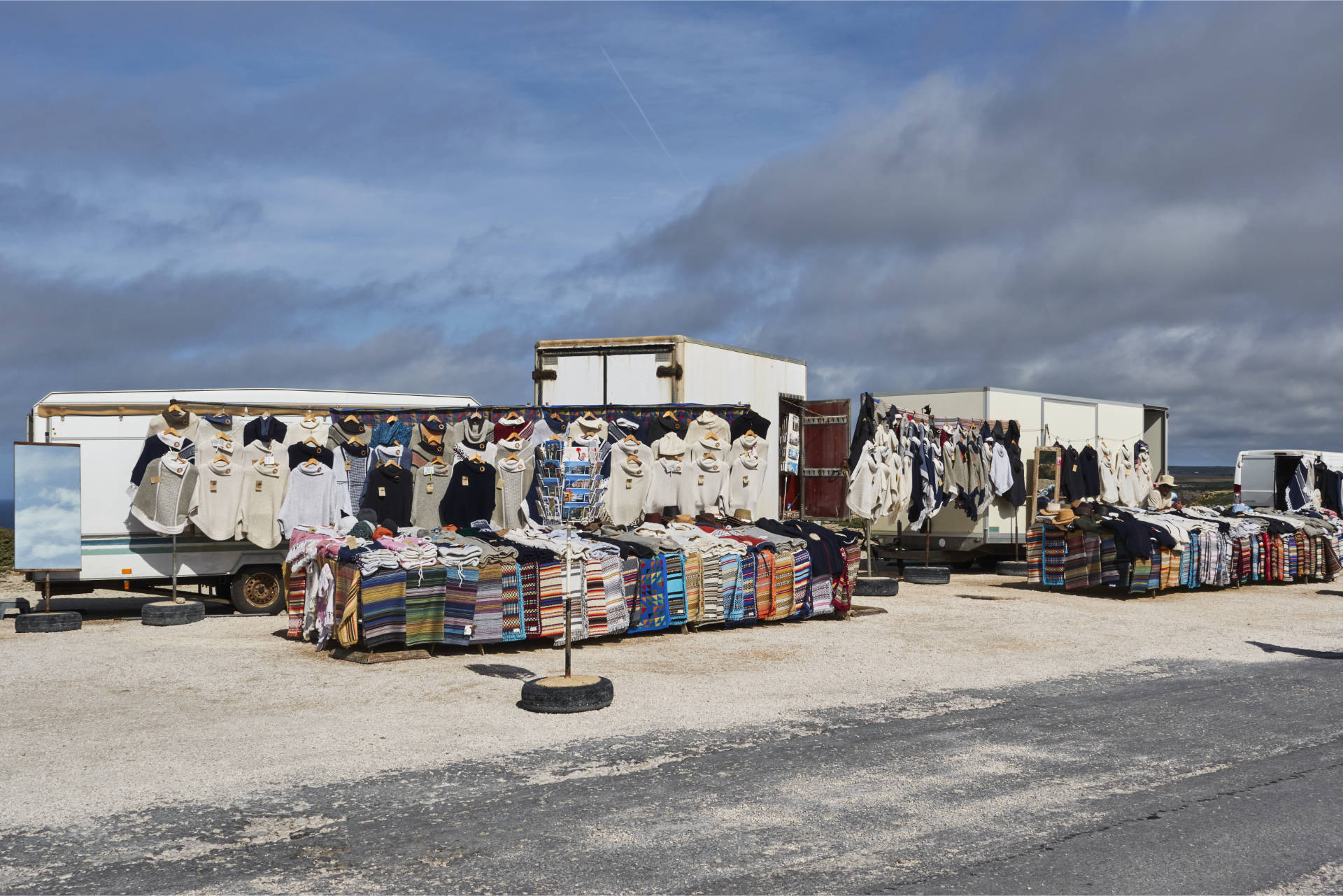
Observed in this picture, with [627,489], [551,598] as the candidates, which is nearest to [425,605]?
[551,598]

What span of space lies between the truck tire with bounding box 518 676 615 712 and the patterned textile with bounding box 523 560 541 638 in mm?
2681

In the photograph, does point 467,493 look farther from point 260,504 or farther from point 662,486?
point 260,504

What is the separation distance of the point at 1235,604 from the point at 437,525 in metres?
11.7

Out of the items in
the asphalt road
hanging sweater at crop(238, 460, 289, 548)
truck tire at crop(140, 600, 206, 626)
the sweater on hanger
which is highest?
the sweater on hanger

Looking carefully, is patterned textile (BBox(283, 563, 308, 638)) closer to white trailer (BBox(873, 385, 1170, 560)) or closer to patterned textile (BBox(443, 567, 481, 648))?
patterned textile (BBox(443, 567, 481, 648))

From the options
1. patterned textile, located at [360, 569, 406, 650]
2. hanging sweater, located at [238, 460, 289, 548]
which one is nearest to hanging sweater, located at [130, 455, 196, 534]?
hanging sweater, located at [238, 460, 289, 548]

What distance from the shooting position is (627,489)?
14.4 metres

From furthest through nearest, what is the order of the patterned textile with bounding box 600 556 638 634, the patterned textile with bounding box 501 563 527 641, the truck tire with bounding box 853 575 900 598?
1. the truck tire with bounding box 853 575 900 598
2. the patterned textile with bounding box 600 556 638 634
3. the patterned textile with bounding box 501 563 527 641

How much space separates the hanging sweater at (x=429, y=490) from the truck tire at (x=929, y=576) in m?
8.48

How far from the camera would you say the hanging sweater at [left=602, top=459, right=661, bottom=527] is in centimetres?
1437

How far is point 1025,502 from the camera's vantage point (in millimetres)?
20281

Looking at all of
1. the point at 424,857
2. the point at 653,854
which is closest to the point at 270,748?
the point at 424,857

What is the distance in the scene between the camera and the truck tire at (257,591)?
14922 millimetres

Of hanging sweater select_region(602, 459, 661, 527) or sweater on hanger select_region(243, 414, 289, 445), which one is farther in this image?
sweater on hanger select_region(243, 414, 289, 445)
